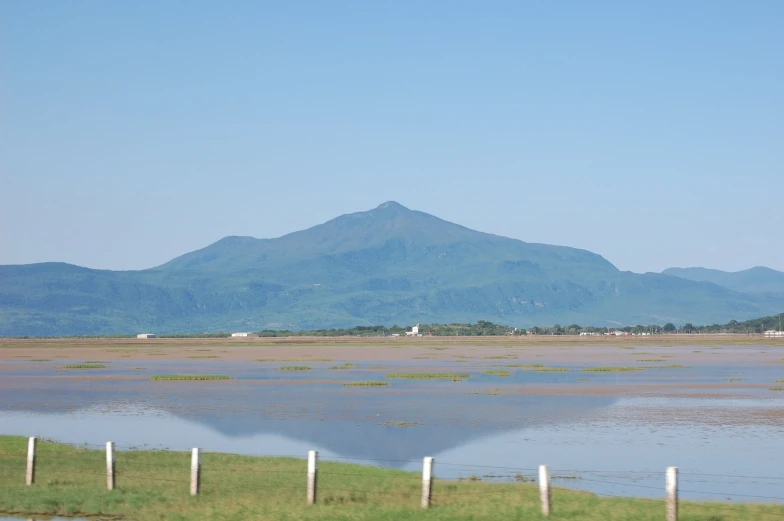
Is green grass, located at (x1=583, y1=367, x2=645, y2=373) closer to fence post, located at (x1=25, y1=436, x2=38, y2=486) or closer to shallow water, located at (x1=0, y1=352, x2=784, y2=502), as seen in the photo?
shallow water, located at (x1=0, y1=352, x2=784, y2=502)

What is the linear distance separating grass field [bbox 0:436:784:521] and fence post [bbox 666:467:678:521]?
6.16 ft

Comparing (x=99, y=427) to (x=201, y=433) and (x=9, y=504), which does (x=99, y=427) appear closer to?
(x=201, y=433)

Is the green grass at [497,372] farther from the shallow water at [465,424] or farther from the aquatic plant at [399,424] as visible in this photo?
the aquatic plant at [399,424]

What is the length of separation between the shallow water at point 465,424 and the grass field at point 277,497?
3.78 m

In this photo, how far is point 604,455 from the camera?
123ft

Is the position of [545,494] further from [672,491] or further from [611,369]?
[611,369]

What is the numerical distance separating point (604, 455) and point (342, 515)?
16.7 meters

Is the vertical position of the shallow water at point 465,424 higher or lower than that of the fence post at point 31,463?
lower

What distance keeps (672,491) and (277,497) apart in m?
10.7

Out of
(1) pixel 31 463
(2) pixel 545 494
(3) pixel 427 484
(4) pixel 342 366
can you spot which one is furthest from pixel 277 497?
(4) pixel 342 366

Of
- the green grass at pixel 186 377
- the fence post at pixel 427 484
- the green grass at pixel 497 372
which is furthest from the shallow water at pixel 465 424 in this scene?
the fence post at pixel 427 484

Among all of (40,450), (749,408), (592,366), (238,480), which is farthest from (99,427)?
(592,366)

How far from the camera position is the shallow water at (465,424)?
34.2m

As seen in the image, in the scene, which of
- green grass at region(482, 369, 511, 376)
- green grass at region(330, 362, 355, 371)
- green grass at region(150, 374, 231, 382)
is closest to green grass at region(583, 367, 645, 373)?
green grass at region(482, 369, 511, 376)
